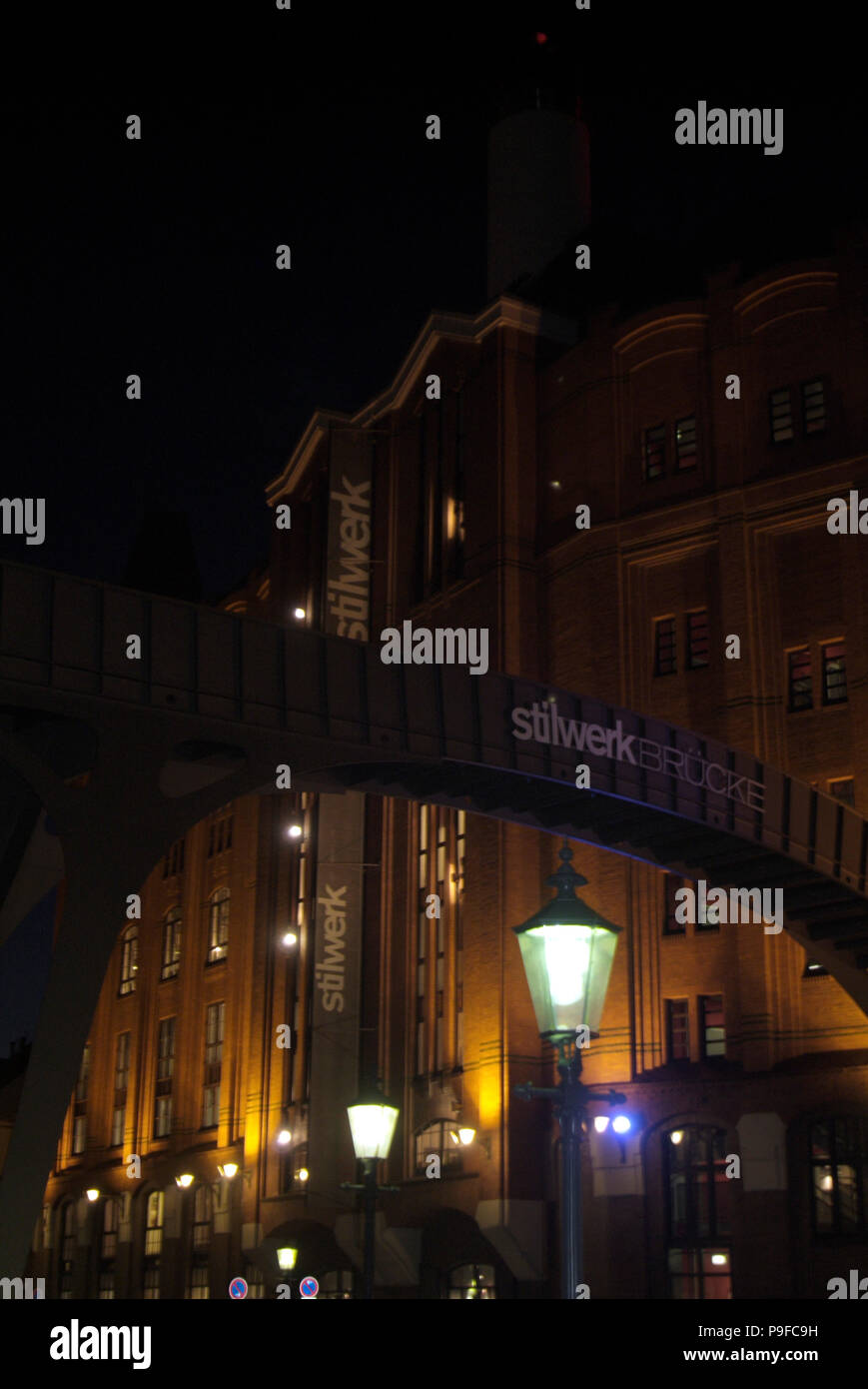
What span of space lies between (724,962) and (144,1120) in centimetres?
3038

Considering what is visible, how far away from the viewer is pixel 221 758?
1775 cm

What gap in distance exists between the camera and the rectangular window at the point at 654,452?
39375 millimetres

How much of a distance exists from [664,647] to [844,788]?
240 inches

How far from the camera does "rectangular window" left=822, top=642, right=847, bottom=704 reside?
3478 cm

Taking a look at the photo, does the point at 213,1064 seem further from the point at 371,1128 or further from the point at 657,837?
the point at 371,1128

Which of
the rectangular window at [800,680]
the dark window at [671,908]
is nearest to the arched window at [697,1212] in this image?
the dark window at [671,908]

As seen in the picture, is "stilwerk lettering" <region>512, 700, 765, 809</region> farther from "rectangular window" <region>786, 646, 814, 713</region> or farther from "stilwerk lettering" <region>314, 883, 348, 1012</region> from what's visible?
"stilwerk lettering" <region>314, 883, 348, 1012</region>

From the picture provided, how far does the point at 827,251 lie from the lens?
37.3 m

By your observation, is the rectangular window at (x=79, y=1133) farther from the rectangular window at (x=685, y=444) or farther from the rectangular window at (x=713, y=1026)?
the rectangular window at (x=685, y=444)

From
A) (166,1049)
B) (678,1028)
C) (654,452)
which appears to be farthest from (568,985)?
(166,1049)

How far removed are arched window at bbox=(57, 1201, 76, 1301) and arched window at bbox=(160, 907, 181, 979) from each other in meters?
11.2

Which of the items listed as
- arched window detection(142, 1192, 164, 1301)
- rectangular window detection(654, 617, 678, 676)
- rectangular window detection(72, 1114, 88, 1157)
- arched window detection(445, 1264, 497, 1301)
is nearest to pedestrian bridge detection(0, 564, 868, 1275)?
rectangular window detection(654, 617, 678, 676)

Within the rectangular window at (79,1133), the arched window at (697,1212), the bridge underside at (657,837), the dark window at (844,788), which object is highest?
the dark window at (844,788)

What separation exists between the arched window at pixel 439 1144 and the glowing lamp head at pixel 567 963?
28.0 metres
